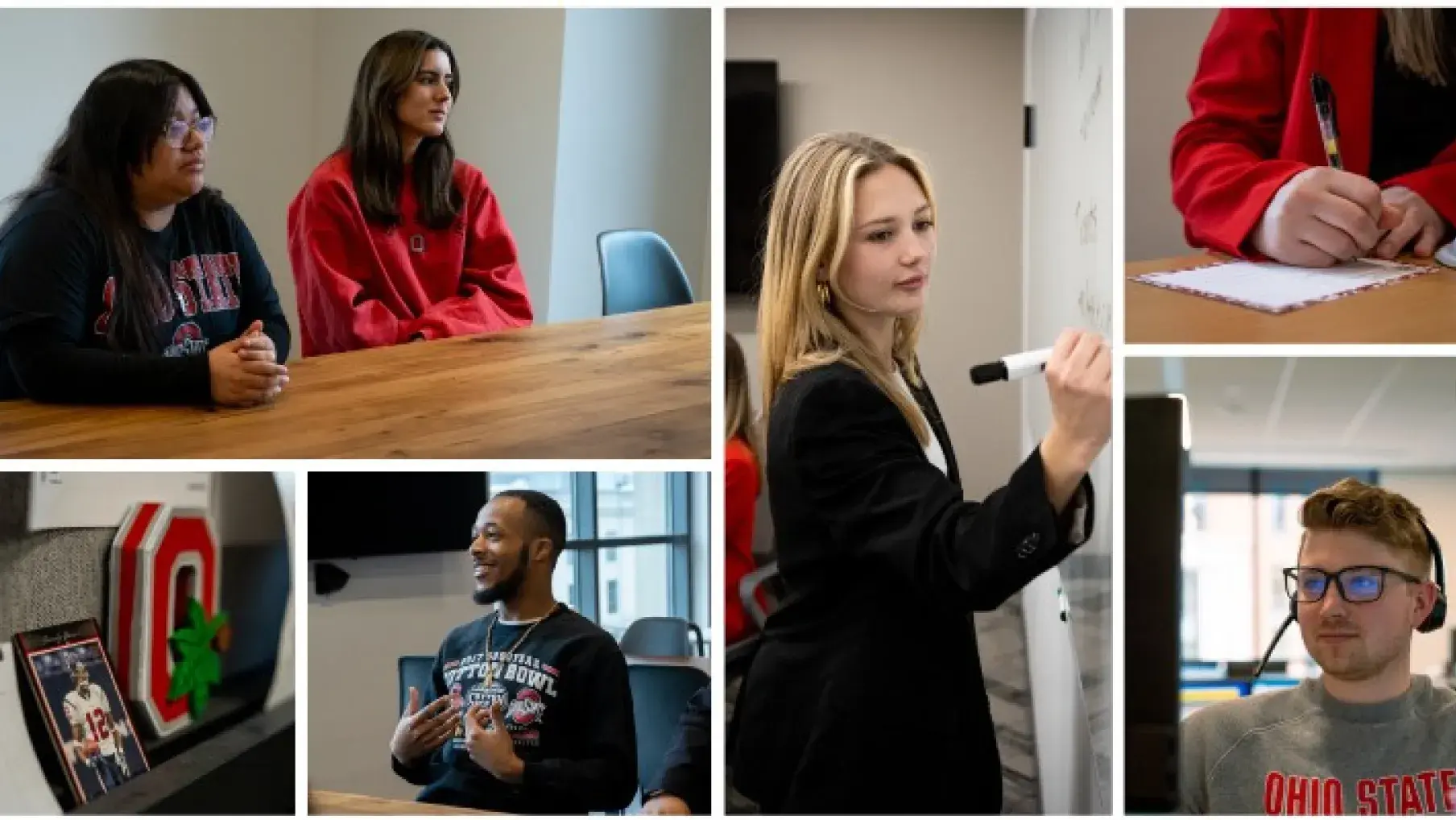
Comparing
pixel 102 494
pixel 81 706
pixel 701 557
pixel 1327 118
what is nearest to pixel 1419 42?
pixel 1327 118

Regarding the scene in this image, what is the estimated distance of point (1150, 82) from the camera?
1.68 meters

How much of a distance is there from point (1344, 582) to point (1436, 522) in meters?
0.11

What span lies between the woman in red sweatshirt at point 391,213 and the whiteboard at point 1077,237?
1.85ft

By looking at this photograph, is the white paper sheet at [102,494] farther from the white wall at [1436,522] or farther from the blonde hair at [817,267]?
the white wall at [1436,522]

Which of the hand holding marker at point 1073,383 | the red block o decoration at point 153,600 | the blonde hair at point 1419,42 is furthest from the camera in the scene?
the red block o decoration at point 153,600

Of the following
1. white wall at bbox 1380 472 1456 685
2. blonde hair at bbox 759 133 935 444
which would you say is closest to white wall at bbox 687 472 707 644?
blonde hair at bbox 759 133 935 444

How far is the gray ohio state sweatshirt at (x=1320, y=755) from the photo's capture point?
5.55 ft

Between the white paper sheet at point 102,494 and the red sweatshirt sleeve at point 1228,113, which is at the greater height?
the red sweatshirt sleeve at point 1228,113

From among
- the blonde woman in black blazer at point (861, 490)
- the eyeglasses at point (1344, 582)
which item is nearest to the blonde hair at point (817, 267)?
the blonde woman in black blazer at point (861, 490)

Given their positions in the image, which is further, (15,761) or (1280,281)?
(15,761)

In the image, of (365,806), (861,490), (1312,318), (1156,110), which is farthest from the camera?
(365,806)

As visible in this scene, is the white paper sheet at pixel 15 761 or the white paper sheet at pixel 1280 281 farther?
the white paper sheet at pixel 15 761

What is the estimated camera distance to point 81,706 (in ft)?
5.77

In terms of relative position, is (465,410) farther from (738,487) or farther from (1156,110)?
(1156,110)
